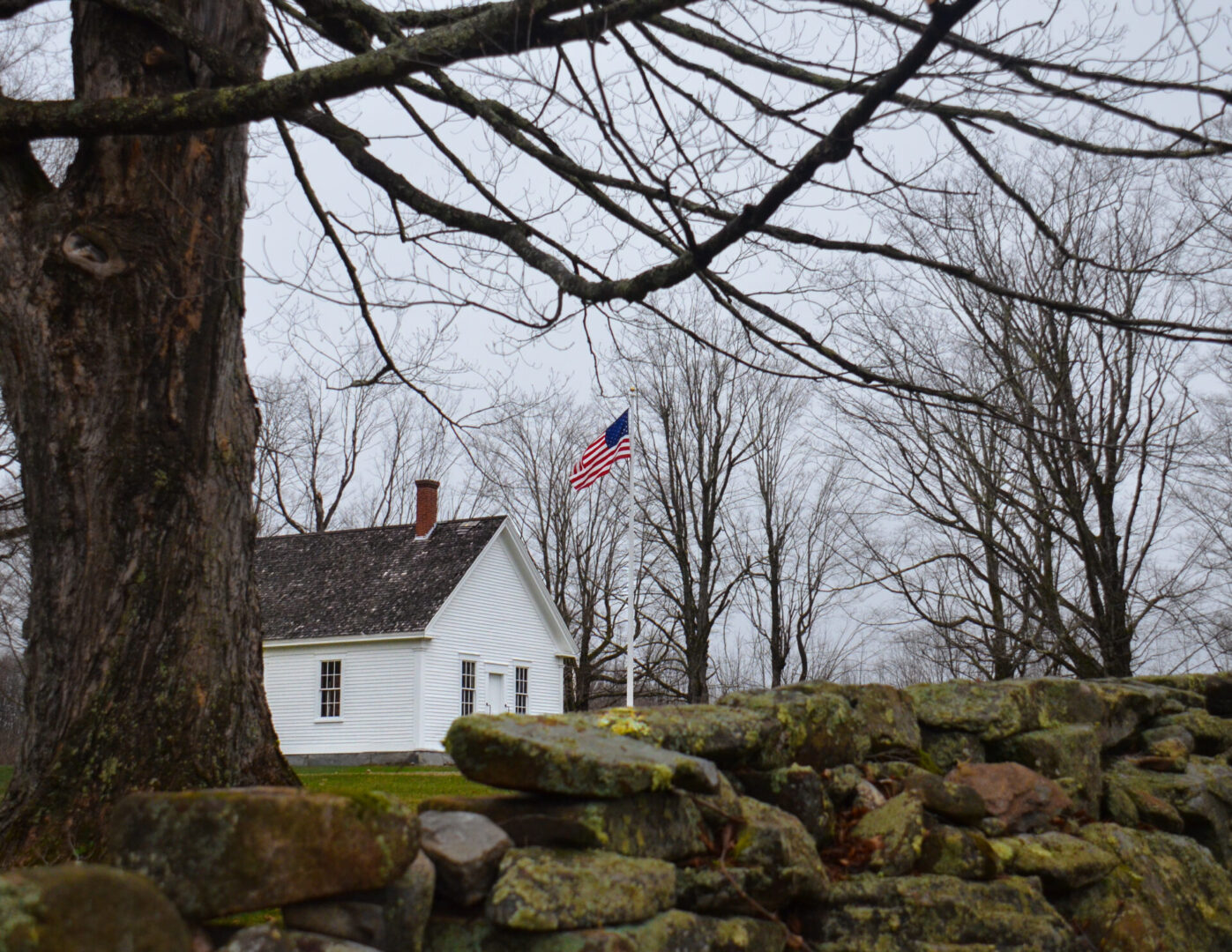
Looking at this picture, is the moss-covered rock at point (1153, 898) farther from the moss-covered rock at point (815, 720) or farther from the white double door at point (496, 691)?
the white double door at point (496, 691)

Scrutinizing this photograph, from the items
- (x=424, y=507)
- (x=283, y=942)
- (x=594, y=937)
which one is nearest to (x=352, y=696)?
(x=424, y=507)

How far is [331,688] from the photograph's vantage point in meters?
26.5

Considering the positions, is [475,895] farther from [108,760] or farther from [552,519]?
[552,519]

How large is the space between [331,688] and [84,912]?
84.8 ft

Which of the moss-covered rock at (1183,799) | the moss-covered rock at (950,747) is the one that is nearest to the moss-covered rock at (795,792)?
the moss-covered rock at (950,747)

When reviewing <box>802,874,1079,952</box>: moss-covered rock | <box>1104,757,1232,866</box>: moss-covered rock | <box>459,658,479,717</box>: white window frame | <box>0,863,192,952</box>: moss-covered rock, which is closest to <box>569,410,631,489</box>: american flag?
<box>459,658,479,717</box>: white window frame

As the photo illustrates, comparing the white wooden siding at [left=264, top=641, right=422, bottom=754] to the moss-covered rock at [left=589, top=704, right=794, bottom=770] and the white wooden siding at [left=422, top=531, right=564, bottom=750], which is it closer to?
the white wooden siding at [left=422, top=531, right=564, bottom=750]

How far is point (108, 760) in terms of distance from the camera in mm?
4148

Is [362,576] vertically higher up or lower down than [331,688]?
higher up

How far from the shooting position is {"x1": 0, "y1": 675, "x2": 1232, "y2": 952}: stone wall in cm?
225

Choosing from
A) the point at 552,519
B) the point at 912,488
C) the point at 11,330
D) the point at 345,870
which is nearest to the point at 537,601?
the point at 552,519

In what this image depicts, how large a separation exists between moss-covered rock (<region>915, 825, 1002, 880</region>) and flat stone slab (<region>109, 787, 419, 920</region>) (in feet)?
8.07

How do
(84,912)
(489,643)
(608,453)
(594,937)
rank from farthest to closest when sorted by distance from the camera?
(489,643)
(608,453)
(594,937)
(84,912)

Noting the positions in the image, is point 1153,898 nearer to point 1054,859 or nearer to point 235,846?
point 1054,859
